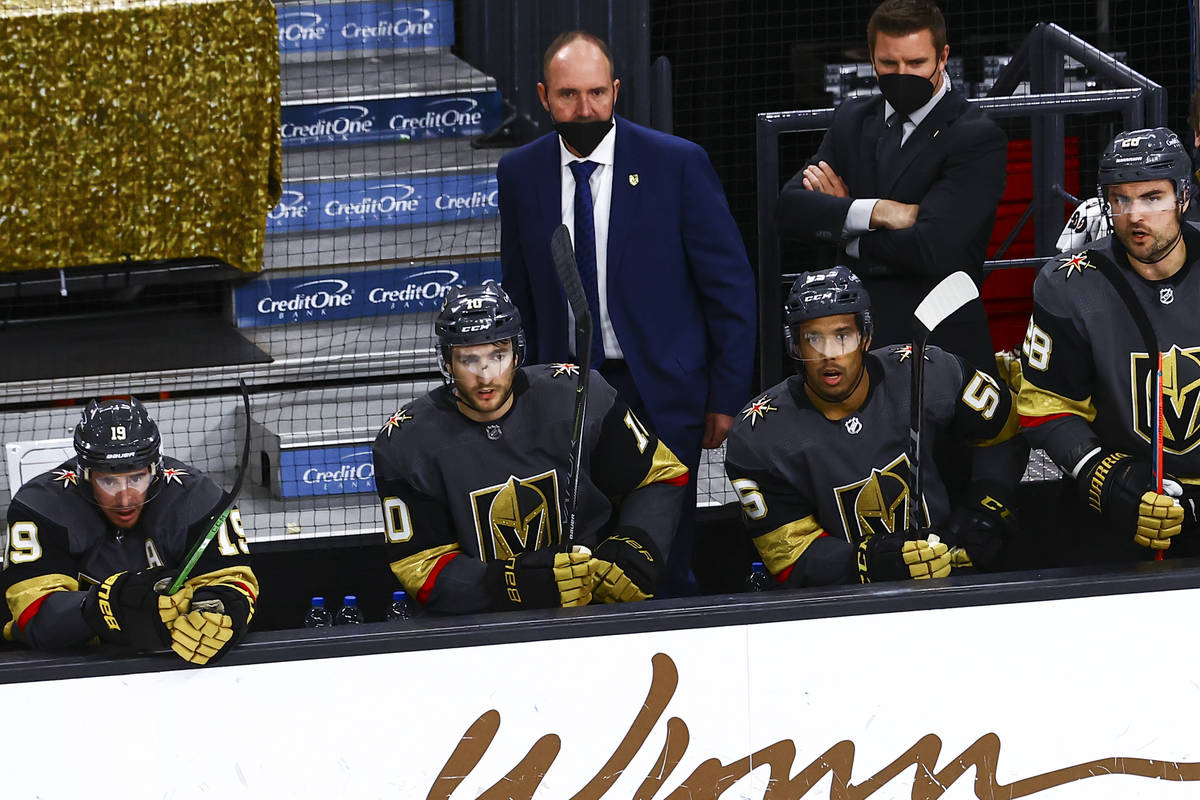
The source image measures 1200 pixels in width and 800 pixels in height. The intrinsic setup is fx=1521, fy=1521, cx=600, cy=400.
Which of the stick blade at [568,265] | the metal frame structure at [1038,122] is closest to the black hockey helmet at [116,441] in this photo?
the stick blade at [568,265]

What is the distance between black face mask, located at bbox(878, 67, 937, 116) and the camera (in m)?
3.41

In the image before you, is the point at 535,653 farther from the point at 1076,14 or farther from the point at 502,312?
the point at 1076,14

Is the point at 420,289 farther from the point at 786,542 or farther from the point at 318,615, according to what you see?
the point at 786,542

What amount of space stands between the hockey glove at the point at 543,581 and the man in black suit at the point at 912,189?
1.06 m

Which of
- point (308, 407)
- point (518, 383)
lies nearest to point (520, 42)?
point (308, 407)

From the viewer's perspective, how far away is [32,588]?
9.21 ft

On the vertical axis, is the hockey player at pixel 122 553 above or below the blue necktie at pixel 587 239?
below

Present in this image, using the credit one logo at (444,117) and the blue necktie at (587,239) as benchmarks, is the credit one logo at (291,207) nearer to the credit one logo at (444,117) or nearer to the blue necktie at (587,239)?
the credit one logo at (444,117)

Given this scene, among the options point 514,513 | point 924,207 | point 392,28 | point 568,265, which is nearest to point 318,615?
point 514,513

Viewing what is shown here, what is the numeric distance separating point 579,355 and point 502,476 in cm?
32

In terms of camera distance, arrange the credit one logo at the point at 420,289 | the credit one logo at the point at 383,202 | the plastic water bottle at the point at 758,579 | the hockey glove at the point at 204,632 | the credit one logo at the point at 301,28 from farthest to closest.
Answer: the credit one logo at the point at 301,28
the credit one logo at the point at 383,202
the credit one logo at the point at 420,289
the plastic water bottle at the point at 758,579
the hockey glove at the point at 204,632

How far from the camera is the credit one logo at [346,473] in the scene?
505 cm

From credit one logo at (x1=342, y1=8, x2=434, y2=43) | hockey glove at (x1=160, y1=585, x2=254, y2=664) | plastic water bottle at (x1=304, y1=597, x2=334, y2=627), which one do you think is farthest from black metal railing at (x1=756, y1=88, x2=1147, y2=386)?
credit one logo at (x1=342, y1=8, x2=434, y2=43)

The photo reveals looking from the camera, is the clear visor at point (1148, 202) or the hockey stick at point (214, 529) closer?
the hockey stick at point (214, 529)
